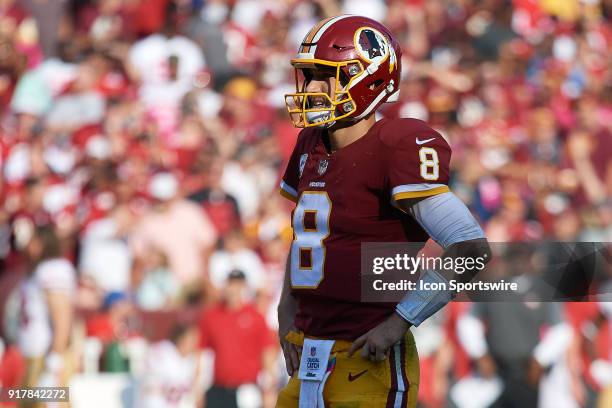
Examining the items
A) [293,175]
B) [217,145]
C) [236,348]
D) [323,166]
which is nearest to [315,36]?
[323,166]

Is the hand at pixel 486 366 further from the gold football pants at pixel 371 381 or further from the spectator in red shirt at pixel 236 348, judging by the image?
the gold football pants at pixel 371 381

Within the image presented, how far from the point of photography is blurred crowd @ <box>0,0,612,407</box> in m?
9.83

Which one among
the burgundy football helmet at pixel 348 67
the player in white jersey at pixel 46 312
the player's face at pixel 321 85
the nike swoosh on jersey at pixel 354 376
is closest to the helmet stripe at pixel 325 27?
the burgundy football helmet at pixel 348 67

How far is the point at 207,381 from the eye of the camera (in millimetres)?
9656

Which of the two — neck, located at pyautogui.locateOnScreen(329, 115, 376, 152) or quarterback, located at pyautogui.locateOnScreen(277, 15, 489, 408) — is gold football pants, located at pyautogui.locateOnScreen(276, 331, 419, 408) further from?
neck, located at pyautogui.locateOnScreen(329, 115, 376, 152)

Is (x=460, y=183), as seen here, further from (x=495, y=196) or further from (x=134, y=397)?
(x=134, y=397)

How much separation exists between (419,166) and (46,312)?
5584 mm

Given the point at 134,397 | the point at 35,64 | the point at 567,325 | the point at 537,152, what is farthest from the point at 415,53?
the point at 134,397

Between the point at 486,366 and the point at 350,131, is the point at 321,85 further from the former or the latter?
the point at 486,366

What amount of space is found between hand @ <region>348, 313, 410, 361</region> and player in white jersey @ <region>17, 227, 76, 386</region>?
4734 mm

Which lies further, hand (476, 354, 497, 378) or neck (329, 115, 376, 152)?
hand (476, 354, 497, 378)

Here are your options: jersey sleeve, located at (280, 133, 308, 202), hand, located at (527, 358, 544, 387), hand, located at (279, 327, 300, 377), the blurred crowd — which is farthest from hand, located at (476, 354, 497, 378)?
hand, located at (279, 327, 300, 377)

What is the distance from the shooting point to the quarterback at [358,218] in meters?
4.55

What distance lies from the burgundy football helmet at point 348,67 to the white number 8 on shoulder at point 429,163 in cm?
34
